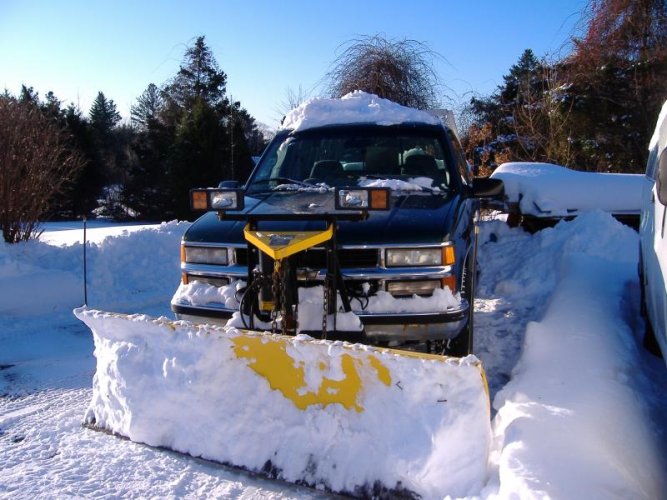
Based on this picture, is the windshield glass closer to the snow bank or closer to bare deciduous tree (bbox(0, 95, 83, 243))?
the snow bank

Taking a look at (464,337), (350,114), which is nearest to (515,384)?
(464,337)

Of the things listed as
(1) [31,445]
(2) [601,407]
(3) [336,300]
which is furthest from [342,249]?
(1) [31,445]

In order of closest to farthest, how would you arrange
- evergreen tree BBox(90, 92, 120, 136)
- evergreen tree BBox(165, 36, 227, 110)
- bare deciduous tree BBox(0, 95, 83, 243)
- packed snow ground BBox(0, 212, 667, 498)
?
packed snow ground BBox(0, 212, 667, 498), bare deciduous tree BBox(0, 95, 83, 243), evergreen tree BBox(165, 36, 227, 110), evergreen tree BBox(90, 92, 120, 136)

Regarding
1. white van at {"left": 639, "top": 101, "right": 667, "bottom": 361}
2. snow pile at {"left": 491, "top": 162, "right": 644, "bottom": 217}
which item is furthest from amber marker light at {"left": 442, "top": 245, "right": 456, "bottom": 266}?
snow pile at {"left": 491, "top": 162, "right": 644, "bottom": 217}

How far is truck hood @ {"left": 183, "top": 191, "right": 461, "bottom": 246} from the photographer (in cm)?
371

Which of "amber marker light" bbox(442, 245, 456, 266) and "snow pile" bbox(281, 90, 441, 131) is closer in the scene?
"amber marker light" bbox(442, 245, 456, 266)

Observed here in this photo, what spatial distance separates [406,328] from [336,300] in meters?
0.48

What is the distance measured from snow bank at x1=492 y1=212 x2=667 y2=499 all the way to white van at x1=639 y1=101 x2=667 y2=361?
0.32 m

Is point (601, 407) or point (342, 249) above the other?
point (342, 249)

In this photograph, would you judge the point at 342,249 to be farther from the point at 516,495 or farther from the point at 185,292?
the point at 516,495

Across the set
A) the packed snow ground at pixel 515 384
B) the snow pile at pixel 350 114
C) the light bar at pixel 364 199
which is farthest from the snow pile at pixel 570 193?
the light bar at pixel 364 199

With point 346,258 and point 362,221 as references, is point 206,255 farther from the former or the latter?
point 362,221

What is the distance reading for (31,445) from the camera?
3611 millimetres

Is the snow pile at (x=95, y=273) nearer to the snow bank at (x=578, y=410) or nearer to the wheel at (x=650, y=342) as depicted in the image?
the snow bank at (x=578, y=410)
